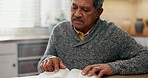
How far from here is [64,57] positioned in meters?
1.60

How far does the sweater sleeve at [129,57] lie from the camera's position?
4.21 ft

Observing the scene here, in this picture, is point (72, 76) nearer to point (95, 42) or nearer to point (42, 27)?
point (95, 42)

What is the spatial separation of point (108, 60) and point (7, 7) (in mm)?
2629

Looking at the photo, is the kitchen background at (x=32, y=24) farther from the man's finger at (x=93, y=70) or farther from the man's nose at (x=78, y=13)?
the man's finger at (x=93, y=70)

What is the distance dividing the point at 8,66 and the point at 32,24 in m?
0.98

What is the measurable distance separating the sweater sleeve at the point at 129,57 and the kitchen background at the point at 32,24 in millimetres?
2068

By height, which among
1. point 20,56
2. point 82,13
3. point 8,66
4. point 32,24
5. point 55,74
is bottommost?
point 8,66

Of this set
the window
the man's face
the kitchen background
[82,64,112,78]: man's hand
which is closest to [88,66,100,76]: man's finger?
[82,64,112,78]: man's hand

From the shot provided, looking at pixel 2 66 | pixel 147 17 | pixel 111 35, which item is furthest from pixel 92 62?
pixel 147 17

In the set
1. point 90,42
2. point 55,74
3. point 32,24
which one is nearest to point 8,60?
point 32,24

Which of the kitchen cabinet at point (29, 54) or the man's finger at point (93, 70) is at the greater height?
the man's finger at point (93, 70)

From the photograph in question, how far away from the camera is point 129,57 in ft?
4.87

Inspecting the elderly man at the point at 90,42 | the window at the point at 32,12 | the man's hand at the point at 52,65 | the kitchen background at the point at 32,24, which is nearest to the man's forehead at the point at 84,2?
the elderly man at the point at 90,42

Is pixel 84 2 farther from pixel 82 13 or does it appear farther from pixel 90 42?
pixel 90 42
